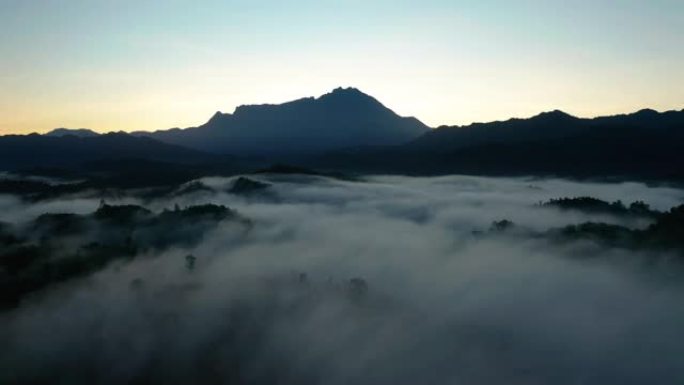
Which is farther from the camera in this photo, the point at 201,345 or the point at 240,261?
the point at 240,261

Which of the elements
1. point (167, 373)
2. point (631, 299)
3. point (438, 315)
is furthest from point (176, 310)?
point (631, 299)

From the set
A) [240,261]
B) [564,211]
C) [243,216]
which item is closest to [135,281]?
[240,261]

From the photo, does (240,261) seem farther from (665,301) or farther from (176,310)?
(665,301)

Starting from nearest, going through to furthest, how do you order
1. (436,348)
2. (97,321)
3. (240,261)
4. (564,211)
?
(436,348) < (97,321) < (240,261) < (564,211)

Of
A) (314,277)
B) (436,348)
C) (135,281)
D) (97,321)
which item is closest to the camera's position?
(436,348)

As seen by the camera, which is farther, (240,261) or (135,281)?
(240,261)

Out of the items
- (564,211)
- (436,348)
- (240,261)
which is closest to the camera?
(436,348)

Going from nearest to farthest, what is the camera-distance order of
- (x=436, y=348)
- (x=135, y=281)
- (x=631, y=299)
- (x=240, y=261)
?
(x=436, y=348)
(x=631, y=299)
(x=135, y=281)
(x=240, y=261)

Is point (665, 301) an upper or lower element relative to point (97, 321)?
upper

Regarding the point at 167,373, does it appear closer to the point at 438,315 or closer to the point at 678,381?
the point at 438,315
